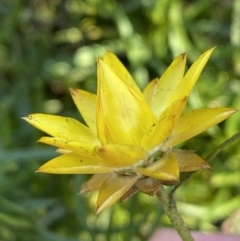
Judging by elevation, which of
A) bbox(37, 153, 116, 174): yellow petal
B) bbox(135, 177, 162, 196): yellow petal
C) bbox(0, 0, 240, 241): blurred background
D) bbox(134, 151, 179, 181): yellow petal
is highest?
bbox(37, 153, 116, 174): yellow petal

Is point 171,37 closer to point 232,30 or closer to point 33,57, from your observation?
point 232,30

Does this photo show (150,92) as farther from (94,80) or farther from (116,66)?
(94,80)

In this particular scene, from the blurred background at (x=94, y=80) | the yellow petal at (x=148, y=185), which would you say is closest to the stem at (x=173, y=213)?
the yellow petal at (x=148, y=185)

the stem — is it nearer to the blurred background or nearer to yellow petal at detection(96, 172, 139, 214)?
yellow petal at detection(96, 172, 139, 214)

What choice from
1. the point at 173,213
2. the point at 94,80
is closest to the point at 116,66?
the point at 173,213

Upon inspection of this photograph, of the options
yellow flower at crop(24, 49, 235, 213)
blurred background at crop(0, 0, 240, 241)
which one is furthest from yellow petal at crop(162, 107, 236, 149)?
blurred background at crop(0, 0, 240, 241)

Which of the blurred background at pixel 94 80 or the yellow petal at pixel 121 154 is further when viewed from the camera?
the blurred background at pixel 94 80

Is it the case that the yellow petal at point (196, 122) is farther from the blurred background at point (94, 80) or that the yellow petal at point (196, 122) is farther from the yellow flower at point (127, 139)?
the blurred background at point (94, 80)
